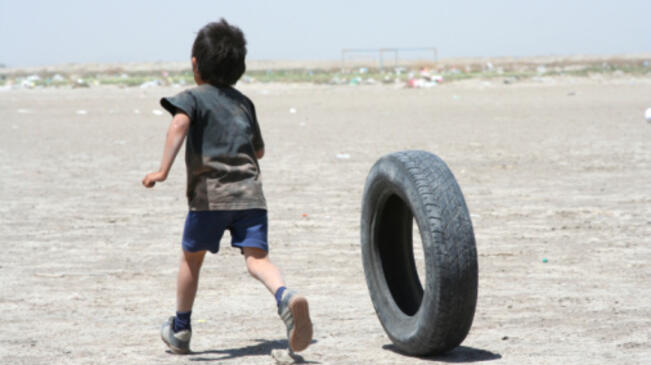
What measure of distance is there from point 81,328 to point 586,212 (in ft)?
16.4

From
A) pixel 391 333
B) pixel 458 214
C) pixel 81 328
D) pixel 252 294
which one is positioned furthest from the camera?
pixel 252 294

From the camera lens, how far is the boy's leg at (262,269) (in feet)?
A: 13.5

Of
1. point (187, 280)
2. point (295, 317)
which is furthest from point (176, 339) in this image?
point (295, 317)

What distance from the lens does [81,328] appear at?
15.5ft

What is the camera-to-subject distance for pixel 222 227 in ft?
13.7

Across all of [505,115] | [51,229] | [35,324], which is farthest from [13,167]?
[505,115]

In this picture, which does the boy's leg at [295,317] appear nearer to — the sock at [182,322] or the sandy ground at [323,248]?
the sandy ground at [323,248]

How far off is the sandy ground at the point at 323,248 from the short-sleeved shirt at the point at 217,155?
71 cm

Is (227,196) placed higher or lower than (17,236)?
higher

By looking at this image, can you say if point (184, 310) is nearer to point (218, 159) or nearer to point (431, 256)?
point (218, 159)

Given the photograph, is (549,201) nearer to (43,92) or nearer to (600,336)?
(600,336)

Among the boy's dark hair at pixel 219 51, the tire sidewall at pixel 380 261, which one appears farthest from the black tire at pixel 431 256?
the boy's dark hair at pixel 219 51

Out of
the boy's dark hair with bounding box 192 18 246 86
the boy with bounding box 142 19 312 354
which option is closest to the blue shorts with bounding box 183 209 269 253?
the boy with bounding box 142 19 312 354

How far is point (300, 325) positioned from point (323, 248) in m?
2.91
